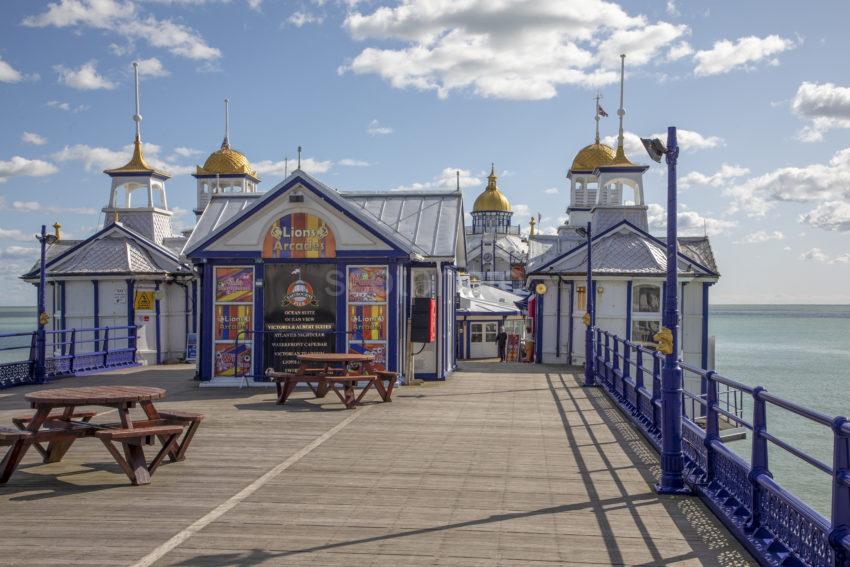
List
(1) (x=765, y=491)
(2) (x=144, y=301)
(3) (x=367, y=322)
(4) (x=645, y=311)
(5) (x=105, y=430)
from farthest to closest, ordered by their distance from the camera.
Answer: (4) (x=645, y=311) → (2) (x=144, y=301) → (3) (x=367, y=322) → (5) (x=105, y=430) → (1) (x=765, y=491)

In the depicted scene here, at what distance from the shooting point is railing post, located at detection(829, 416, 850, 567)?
197 inches

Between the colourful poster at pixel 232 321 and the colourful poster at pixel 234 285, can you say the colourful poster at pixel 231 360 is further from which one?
the colourful poster at pixel 234 285

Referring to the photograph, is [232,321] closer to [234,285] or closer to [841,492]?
[234,285]

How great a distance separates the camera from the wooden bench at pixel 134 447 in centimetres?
845

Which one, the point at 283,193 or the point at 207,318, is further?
the point at 207,318

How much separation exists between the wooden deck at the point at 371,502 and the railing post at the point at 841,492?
4.53 ft

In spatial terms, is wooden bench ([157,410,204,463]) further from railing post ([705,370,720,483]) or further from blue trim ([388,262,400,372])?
blue trim ([388,262,400,372])

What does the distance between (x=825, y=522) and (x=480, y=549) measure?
2.45m

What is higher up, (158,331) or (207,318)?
(207,318)

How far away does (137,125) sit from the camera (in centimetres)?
3078

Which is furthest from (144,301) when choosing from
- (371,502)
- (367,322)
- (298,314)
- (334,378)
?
(371,502)

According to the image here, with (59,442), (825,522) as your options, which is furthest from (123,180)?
(825,522)

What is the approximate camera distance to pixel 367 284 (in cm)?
1770

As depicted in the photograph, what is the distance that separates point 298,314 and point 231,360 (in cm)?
173
